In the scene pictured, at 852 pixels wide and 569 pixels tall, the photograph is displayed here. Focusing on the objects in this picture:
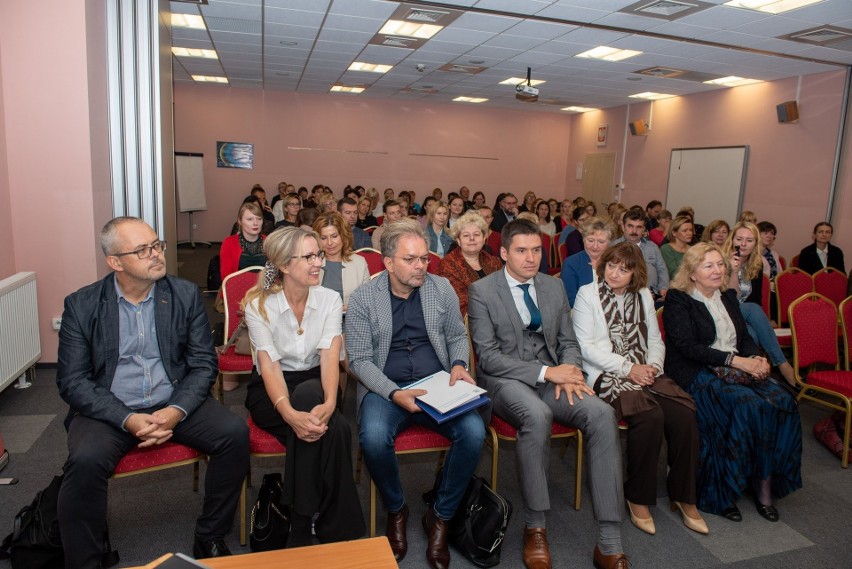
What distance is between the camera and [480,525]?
2.57m

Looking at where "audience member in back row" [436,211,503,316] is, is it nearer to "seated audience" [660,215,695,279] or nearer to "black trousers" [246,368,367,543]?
"black trousers" [246,368,367,543]

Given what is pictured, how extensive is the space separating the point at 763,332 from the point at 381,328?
2.81 m

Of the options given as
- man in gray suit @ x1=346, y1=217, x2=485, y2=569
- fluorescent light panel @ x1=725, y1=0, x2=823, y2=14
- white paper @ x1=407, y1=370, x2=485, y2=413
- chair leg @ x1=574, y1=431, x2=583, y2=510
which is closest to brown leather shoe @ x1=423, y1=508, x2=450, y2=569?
man in gray suit @ x1=346, y1=217, x2=485, y2=569

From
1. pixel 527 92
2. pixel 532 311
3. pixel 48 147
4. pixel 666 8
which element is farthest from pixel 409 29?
pixel 532 311

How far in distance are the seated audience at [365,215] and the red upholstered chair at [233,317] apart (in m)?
4.70

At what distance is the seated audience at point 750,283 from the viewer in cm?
403

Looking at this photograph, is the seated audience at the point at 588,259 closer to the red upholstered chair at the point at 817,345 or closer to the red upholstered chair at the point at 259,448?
the red upholstered chair at the point at 817,345

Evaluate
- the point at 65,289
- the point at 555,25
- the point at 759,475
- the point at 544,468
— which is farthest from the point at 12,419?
the point at 555,25

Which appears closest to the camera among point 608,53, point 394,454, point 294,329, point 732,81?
point 394,454

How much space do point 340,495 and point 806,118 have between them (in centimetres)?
940

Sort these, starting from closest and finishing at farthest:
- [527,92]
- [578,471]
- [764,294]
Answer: [578,471], [764,294], [527,92]

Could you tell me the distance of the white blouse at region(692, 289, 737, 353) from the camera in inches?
135

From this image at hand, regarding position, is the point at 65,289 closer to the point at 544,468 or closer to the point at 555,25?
the point at 544,468

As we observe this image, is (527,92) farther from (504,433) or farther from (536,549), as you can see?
(536,549)
